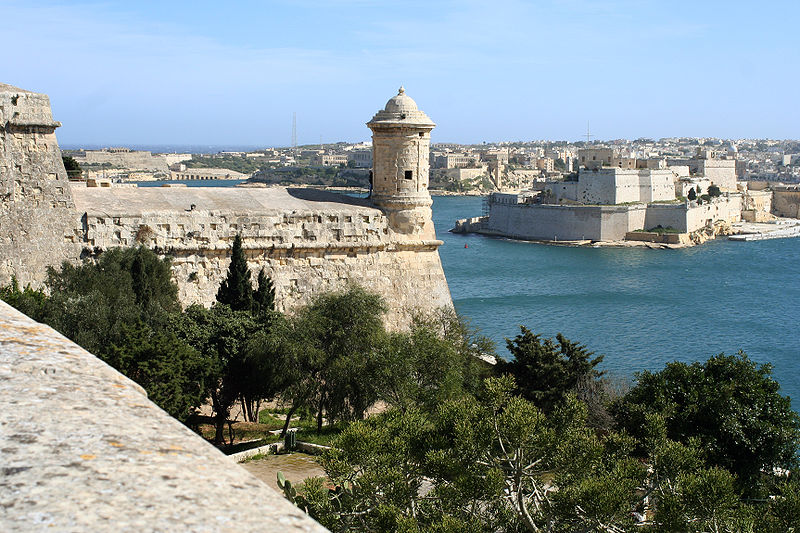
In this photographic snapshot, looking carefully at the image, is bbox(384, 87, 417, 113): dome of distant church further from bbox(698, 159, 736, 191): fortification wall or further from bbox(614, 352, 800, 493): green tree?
bbox(698, 159, 736, 191): fortification wall

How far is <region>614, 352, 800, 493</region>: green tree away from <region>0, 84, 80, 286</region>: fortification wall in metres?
7.52

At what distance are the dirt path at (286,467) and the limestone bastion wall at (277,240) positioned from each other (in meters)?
3.06

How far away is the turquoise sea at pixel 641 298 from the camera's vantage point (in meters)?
24.8

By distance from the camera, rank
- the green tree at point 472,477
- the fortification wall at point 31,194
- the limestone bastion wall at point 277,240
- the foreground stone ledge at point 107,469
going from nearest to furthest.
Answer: the foreground stone ledge at point 107,469 < the green tree at point 472,477 < the fortification wall at point 31,194 < the limestone bastion wall at point 277,240

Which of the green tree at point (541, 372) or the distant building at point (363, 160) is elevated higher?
the distant building at point (363, 160)

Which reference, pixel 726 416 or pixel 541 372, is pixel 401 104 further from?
pixel 726 416

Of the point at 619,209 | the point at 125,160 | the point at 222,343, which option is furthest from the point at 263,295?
the point at 125,160

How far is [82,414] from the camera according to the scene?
2.06m

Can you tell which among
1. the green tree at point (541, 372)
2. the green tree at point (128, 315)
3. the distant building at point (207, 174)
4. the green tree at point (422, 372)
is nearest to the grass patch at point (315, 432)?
the green tree at point (422, 372)

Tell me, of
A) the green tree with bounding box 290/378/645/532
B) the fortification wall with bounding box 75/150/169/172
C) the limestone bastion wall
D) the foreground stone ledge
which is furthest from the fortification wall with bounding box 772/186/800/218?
the foreground stone ledge

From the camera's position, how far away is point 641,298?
34312 mm

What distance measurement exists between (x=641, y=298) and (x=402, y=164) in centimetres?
2357

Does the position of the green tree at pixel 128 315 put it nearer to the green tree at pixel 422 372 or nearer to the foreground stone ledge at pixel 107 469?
the green tree at pixel 422 372

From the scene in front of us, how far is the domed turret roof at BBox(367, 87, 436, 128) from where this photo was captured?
42.5 ft
